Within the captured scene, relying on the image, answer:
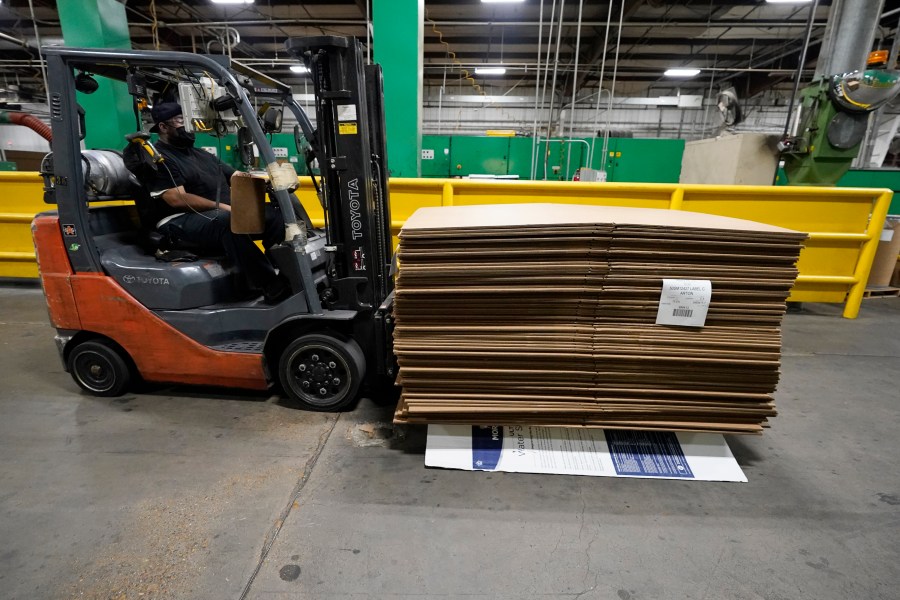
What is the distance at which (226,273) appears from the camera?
3307 mm

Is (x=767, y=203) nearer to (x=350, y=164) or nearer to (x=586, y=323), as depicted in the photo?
(x=586, y=323)

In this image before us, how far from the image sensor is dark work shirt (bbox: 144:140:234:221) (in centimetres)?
315

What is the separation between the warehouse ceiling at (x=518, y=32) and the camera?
10.8 meters

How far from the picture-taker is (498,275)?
222 cm

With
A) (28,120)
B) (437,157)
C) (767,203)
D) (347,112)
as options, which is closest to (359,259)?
(347,112)

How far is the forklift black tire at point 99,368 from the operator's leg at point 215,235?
96cm

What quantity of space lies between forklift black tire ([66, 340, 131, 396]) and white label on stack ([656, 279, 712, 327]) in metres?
3.67

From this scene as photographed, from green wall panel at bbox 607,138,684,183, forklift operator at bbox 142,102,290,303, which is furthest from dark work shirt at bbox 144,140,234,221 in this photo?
green wall panel at bbox 607,138,684,183

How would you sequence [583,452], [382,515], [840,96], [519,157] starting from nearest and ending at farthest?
[382,515]
[583,452]
[840,96]
[519,157]

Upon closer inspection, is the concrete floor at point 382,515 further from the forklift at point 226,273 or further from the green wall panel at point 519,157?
the green wall panel at point 519,157

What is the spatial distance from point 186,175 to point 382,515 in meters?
2.84

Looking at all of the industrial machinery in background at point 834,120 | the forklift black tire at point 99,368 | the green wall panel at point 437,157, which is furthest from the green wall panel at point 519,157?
the forklift black tire at point 99,368

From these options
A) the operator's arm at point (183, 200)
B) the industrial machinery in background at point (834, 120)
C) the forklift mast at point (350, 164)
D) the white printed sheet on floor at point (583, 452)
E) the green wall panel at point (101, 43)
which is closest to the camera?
the white printed sheet on floor at point (583, 452)

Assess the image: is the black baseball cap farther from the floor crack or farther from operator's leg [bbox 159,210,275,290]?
Answer: the floor crack
